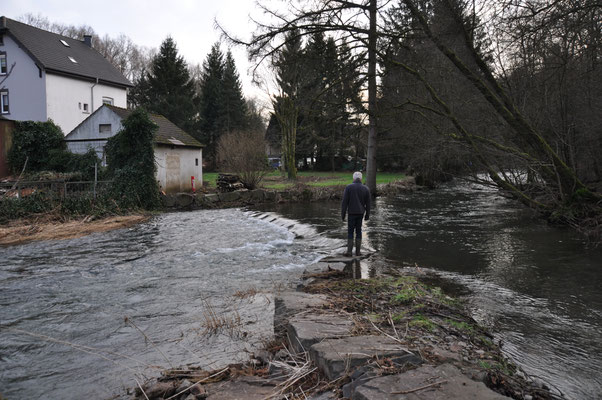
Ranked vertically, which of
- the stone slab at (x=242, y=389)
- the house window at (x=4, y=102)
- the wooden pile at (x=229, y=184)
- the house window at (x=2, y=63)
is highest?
the house window at (x=2, y=63)

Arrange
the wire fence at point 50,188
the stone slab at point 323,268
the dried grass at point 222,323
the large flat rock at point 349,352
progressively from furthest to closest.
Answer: the wire fence at point 50,188 → the stone slab at point 323,268 → the dried grass at point 222,323 → the large flat rock at point 349,352

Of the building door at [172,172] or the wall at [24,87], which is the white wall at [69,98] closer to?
the wall at [24,87]

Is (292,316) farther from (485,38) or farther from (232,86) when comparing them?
(232,86)

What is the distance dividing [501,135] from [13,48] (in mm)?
34026

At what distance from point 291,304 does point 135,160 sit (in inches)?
719

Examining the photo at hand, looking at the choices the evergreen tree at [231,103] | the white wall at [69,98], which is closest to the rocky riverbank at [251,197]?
the white wall at [69,98]

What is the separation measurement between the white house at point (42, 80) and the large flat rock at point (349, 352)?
32746 mm

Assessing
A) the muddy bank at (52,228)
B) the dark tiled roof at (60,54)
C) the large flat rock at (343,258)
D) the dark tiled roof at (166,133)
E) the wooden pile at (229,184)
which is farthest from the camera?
the dark tiled roof at (60,54)

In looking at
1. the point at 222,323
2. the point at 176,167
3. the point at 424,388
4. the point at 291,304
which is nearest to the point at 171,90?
the point at 176,167

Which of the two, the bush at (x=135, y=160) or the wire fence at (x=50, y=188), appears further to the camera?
the bush at (x=135, y=160)

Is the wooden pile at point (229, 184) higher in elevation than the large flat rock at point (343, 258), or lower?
higher

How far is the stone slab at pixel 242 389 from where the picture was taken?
3641mm

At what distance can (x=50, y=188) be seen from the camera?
1784 centimetres

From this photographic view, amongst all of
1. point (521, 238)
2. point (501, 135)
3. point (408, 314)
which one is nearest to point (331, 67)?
point (501, 135)
